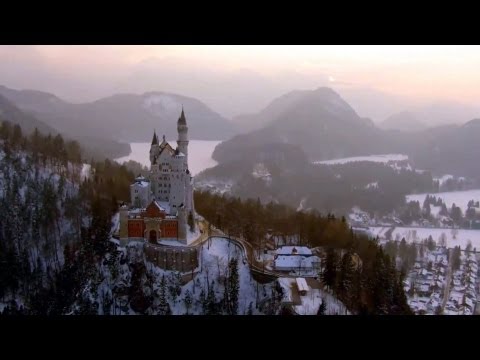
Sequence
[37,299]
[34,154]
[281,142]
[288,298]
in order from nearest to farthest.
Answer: [288,298] → [37,299] → [281,142] → [34,154]

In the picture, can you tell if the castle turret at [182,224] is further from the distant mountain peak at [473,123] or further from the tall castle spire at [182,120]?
the distant mountain peak at [473,123]

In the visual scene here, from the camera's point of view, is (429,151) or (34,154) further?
(34,154)

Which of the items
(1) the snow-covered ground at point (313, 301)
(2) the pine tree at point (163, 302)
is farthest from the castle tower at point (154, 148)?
(1) the snow-covered ground at point (313, 301)

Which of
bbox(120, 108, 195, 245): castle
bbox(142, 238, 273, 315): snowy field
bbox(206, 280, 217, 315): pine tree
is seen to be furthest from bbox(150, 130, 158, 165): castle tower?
bbox(206, 280, 217, 315): pine tree

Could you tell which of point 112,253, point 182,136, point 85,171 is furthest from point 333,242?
point 85,171

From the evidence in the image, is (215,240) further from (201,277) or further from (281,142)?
(281,142)

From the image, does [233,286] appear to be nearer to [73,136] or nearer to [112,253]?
[112,253]
